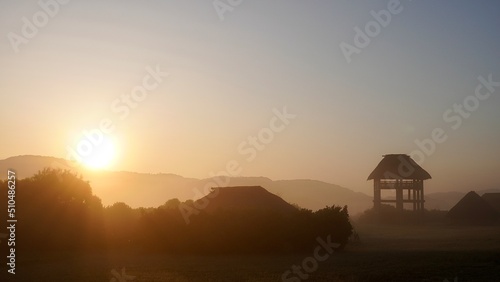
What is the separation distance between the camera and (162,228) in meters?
48.6

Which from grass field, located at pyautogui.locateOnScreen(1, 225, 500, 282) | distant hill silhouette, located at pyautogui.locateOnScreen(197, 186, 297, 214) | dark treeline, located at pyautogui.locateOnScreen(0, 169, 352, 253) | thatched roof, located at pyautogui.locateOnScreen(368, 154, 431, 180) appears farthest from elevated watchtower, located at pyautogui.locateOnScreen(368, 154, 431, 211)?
grass field, located at pyautogui.locateOnScreen(1, 225, 500, 282)

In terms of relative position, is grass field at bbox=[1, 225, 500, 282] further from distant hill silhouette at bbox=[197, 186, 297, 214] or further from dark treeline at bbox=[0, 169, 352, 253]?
distant hill silhouette at bbox=[197, 186, 297, 214]

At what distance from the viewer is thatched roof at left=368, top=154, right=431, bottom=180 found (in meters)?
86.6

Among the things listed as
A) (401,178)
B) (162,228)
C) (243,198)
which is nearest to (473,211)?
(401,178)

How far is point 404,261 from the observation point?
1390 inches

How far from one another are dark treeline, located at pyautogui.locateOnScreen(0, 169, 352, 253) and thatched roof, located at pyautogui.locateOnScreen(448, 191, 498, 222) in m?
45.7

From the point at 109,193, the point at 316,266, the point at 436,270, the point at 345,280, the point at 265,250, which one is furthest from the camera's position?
the point at 109,193

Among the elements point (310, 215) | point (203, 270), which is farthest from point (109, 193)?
point (203, 270)

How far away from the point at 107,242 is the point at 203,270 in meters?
18.9

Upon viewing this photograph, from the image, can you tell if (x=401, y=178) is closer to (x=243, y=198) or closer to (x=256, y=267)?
(x=243, y=198)

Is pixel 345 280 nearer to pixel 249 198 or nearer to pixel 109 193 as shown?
pixel 249 198

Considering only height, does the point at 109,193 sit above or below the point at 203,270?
above

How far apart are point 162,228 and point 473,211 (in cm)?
5838

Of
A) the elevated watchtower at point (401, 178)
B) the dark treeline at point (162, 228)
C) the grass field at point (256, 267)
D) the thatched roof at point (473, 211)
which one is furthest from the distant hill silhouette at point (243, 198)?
the thatched roof at point (473, 211)
